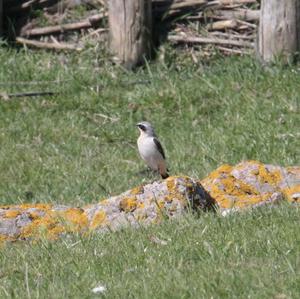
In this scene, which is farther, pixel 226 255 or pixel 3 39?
pixel 3 39

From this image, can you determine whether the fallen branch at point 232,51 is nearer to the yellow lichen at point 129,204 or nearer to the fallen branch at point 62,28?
the fallen branch at point 62,28

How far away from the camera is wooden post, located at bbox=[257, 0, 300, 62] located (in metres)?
12.9

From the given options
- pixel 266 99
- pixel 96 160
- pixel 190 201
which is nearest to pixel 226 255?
pixel 190 201

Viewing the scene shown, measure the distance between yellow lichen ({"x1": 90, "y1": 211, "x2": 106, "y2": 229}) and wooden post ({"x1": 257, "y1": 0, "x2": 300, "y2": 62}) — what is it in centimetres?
529

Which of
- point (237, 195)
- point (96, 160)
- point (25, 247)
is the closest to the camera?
point (25, 247)

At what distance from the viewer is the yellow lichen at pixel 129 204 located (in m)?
8.03

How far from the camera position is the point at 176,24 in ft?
46.0

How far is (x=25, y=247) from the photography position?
7715 mm

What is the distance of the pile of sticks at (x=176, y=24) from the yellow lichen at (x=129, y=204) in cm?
576

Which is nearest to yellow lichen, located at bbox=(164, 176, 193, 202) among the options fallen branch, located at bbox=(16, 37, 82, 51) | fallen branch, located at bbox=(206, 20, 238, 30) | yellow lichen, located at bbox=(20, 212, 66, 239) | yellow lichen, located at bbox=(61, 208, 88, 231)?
yellow lichen, located at bbox=(61, 208, 88, 231)

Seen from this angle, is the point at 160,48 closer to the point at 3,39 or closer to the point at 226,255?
the point at 3,39

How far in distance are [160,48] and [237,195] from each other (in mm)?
5613

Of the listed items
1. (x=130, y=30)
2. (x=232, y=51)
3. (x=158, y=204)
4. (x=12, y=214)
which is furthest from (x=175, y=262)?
(x=232, y=51)

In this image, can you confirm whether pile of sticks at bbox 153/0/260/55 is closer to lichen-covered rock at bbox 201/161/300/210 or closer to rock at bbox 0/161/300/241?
lichen-covered rock at bbox 201/161/300/210
